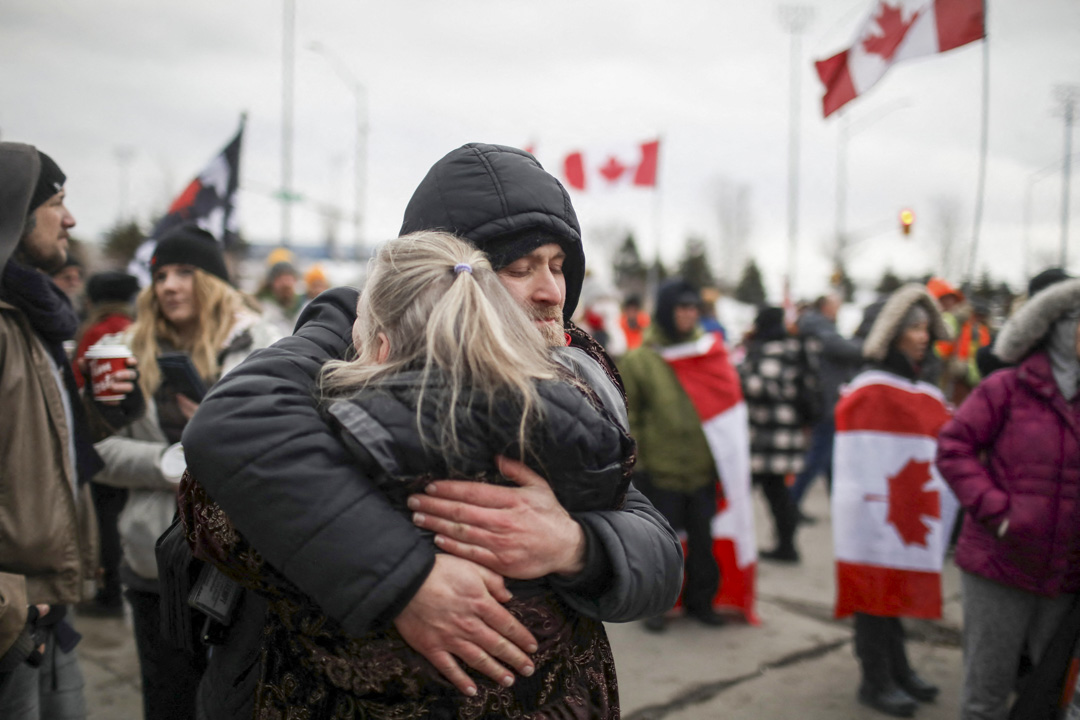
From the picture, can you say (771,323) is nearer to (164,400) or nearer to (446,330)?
(164,400)

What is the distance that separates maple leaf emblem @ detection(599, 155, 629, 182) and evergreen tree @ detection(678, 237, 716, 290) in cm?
4076

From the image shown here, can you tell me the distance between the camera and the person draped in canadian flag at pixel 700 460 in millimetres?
4832

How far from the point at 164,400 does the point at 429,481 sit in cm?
211

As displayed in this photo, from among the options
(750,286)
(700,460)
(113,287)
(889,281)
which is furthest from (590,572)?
(750,286)

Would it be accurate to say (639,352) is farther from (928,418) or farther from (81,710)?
(81,710)

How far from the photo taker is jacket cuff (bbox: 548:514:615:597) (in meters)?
1.25

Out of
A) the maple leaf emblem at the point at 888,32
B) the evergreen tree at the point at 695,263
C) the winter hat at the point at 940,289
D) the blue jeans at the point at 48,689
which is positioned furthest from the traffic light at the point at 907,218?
the evergreen tree at the point at 695,263

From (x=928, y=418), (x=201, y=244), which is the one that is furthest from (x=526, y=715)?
(x=928, y=418)

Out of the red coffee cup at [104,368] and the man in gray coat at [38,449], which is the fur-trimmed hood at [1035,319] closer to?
the red coffee cup at [104,368]

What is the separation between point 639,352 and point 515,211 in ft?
11.8

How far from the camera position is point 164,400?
9.34ft

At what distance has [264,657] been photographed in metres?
1.39

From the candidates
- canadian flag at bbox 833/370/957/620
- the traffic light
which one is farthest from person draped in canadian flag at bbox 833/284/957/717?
the traffic light

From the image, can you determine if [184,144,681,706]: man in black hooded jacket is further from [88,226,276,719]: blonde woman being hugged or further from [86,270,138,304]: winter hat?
[86,270,138,304]: winter hat
